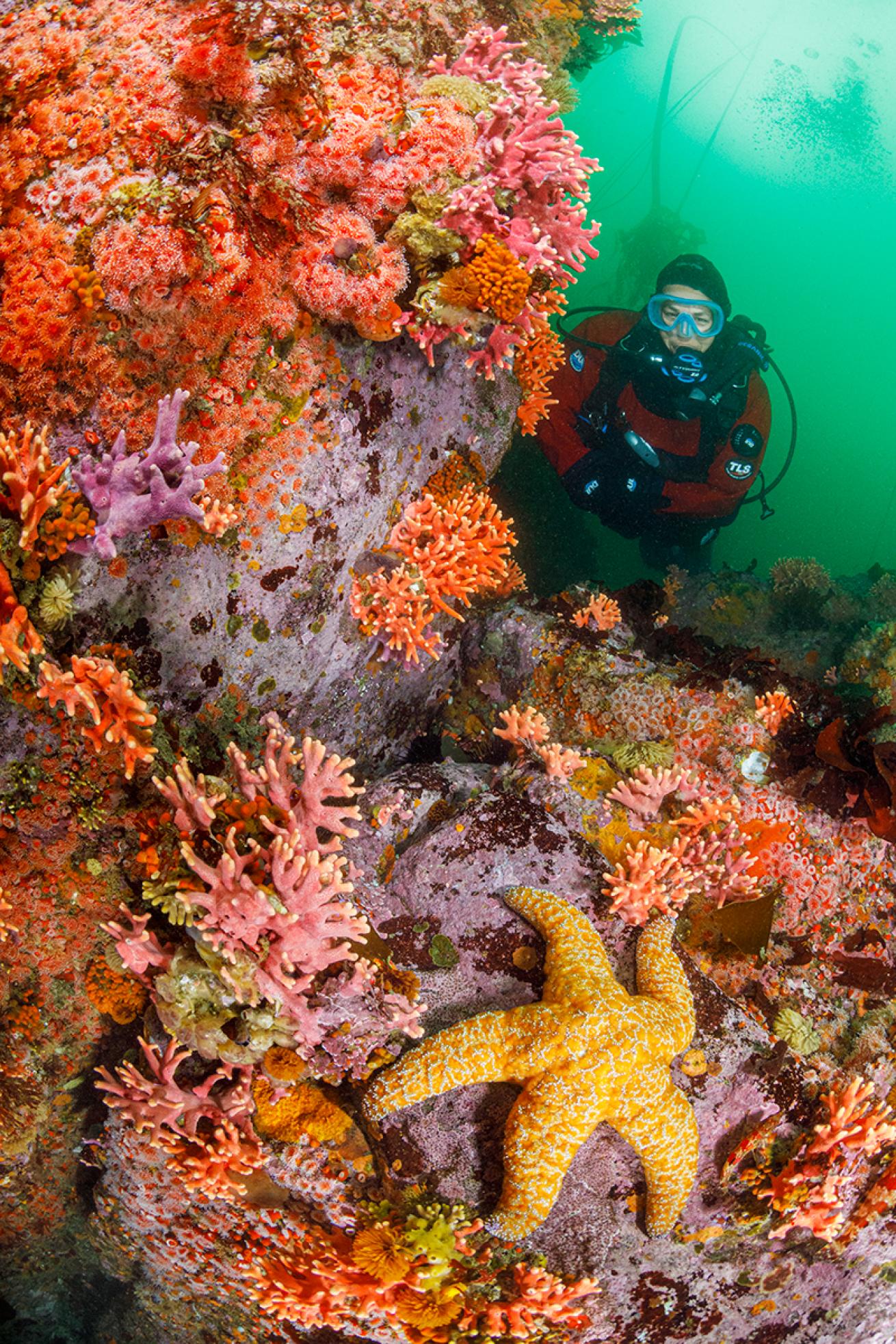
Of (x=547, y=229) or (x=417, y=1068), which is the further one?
(x=547, y=229)

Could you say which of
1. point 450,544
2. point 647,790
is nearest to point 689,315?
point 450,544

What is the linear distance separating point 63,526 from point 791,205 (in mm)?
58048

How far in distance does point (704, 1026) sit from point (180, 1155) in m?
2.91

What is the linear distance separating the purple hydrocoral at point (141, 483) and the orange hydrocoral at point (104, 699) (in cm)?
52

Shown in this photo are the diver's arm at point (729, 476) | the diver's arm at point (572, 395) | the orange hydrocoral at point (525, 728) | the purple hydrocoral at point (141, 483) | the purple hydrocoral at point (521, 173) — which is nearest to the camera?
the purple hydrocoral at point (141, 483)

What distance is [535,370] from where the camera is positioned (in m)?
5.63

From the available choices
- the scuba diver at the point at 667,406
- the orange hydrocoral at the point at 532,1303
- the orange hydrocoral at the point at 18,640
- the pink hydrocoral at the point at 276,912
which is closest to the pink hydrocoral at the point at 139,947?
the pink hydrocoral at the point at 276,912

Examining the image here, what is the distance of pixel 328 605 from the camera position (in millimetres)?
4129

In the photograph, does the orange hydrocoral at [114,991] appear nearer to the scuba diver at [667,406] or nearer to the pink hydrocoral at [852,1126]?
the pink hydrocoral at [852,1126]

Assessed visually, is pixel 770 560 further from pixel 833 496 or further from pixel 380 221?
pixel 380 221

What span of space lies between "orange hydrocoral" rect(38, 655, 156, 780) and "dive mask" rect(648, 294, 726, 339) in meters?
7.80

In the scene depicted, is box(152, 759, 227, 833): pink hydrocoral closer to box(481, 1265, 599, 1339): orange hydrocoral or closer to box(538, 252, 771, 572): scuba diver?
box(481, 1265, 599, 1339): orange hydrocoral

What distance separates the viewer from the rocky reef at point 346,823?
304cm

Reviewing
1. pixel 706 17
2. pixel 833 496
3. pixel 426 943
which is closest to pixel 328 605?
pixel 426 943
